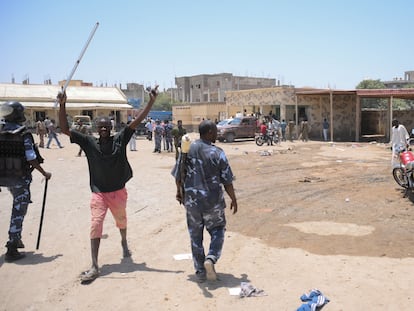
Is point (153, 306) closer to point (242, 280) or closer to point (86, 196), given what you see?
point (242, 280)

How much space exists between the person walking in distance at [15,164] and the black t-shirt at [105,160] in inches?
34.3

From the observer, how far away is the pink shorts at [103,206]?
4.70 m

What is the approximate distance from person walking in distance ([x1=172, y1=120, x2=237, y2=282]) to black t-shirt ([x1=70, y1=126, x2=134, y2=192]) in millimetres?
750

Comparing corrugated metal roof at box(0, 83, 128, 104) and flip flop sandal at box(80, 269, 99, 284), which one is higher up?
corrugated metal roof at box(0, 83, 128, 104)

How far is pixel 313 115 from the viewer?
32719mm

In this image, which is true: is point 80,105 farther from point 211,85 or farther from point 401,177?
point 401,177

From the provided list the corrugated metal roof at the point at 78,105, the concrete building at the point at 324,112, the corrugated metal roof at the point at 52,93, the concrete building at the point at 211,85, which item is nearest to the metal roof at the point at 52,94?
the corrugated metal roof at the point at 52,93

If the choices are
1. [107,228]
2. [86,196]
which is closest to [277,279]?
[107,228]

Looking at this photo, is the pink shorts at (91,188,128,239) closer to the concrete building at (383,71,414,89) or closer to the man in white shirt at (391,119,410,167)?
the man in white shirt at (391,119,410,167)

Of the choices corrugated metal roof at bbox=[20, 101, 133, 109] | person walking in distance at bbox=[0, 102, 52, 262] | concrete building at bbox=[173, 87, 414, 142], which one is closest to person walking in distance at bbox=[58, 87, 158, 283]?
person walking in distance at bbox=[0, 102, 52, 262]

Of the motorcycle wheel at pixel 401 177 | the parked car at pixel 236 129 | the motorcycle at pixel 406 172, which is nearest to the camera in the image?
the motorcycle at pixel 406 172

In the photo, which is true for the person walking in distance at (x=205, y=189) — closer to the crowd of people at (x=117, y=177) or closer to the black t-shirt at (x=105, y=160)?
the crowd of people at (x=117, y=177)

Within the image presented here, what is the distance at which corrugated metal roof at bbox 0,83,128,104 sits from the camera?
136 feet

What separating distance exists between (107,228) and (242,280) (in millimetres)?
2985
